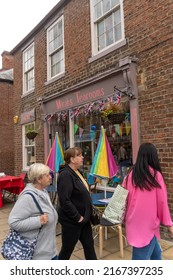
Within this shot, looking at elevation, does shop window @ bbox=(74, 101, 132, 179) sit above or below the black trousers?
above

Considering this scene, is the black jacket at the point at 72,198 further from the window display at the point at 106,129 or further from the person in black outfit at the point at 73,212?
the window display at the point at 106,129

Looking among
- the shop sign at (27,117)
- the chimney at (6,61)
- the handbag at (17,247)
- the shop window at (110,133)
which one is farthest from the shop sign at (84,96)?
the chimney at (6,61)

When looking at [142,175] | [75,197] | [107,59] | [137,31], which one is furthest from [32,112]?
[142,175]

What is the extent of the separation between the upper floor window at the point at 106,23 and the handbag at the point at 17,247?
15.9 ft

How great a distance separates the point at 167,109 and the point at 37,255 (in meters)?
3.38

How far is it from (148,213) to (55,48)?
696 cm

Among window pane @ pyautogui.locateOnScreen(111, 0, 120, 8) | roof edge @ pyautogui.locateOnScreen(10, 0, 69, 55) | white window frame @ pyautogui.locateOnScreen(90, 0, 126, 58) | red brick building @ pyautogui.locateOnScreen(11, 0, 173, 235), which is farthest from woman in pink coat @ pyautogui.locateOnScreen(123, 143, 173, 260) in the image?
roof edge @ pyautogui.locateOnScreen(10, 0, 69, 55)

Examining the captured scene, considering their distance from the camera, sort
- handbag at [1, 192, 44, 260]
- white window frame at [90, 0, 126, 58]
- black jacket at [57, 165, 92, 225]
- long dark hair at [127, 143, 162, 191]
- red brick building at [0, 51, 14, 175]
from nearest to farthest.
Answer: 1. handbag at [1, 192, 44, 260]
2. long dark hair at [127, 143, 162, 191]
3. black jacket at [57, 165, 92, 225]
4. white window frame at [90, 0, 126, 58]
5. red brick building at [0, 51, 14, 175]

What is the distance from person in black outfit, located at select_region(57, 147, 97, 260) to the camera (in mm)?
2914

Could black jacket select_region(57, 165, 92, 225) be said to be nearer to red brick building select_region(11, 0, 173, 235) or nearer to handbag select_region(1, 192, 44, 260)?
handbag select_region(1, 192, 44, 260)

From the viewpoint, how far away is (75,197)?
3.02 metres

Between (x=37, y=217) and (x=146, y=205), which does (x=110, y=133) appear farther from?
(x=37, y=217)

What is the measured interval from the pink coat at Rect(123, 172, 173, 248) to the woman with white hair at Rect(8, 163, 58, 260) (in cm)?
82

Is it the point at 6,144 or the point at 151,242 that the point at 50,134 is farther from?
the point at 6,144
